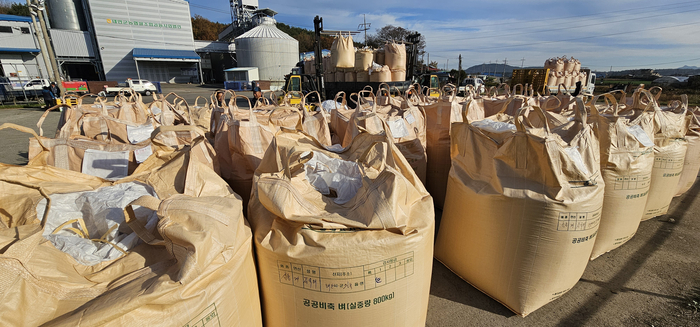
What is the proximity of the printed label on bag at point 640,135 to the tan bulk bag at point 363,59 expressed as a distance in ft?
22.0

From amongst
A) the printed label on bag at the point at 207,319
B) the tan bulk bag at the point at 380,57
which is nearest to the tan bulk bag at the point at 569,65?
the tan bulk bag at the point at 380,57

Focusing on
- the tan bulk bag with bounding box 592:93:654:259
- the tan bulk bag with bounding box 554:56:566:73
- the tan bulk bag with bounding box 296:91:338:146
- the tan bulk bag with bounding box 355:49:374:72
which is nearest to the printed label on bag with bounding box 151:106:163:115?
the tan bulk bag with bounding box 296:91:338:146

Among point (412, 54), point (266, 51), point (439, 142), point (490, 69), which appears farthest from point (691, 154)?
point (490, 69)

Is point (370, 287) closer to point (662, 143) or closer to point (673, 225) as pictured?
point (662, 143)

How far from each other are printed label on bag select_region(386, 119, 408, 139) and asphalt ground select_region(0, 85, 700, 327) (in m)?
1.16

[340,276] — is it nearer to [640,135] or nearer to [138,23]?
[640,135]

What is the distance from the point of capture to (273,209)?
1.24 meters

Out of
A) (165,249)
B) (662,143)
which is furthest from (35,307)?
(662,143)

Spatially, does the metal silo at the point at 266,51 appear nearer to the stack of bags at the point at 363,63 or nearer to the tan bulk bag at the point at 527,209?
the stack of bags at the point at 363,63

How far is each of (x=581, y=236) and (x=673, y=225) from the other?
81.9 inches

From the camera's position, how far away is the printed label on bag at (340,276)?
1.24 metres

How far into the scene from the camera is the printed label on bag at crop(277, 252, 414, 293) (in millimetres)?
1241

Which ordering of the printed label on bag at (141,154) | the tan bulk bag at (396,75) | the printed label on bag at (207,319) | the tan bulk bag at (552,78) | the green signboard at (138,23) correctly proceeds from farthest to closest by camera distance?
the green signboard at (138,23) → the tan bulk bag at (552,78) → the tan bulk bag at (396,75) → the printed label on bag at (141,154) → the printed label on bag at (207,319)

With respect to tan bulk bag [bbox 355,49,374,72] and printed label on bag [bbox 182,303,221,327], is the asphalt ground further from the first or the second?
tan bulk bag [bbox 355,49,374,72]
